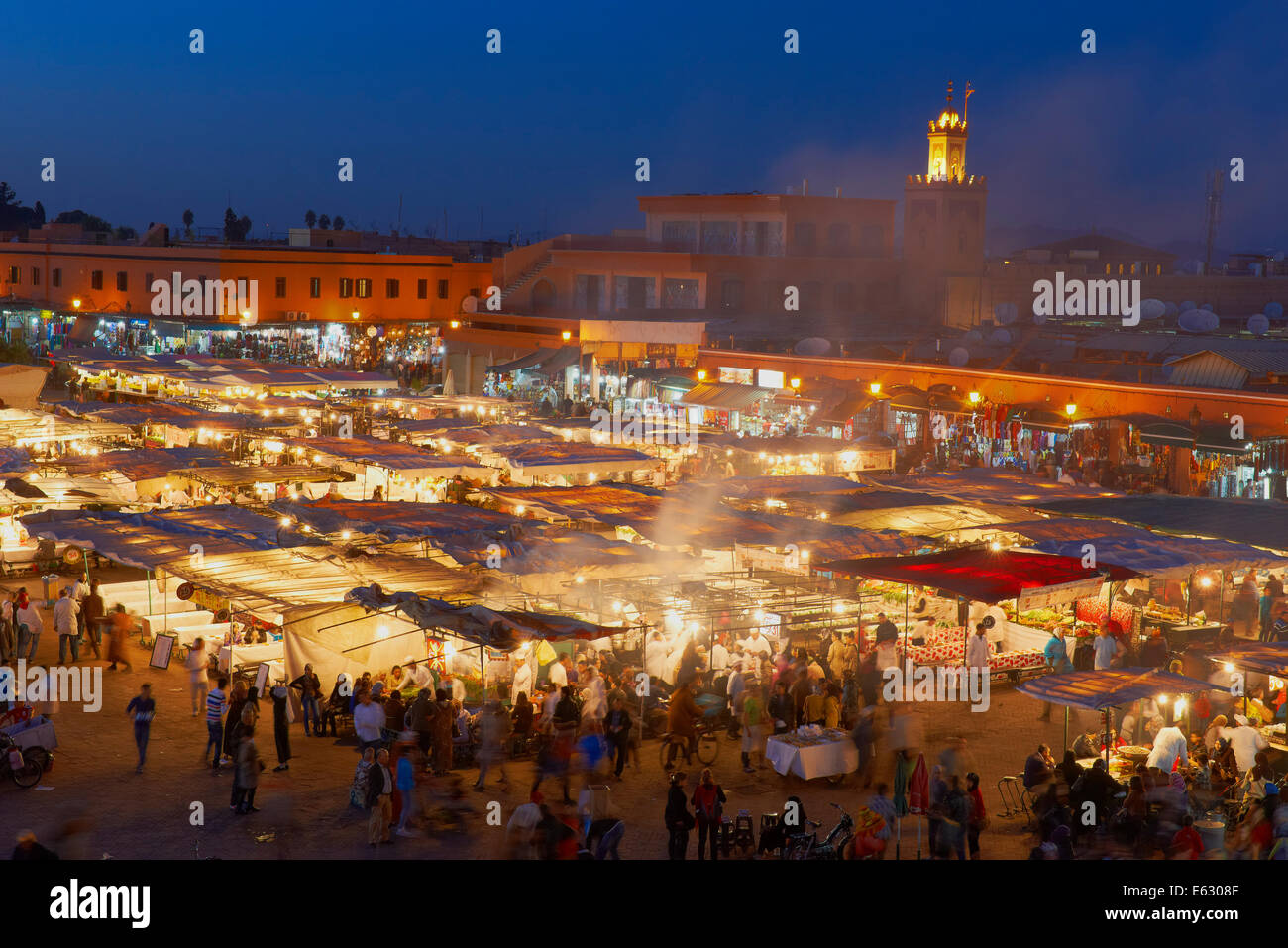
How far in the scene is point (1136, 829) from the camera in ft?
36.2

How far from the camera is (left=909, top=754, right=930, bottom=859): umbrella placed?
11875mm

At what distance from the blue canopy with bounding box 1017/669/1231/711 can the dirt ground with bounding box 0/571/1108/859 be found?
111 cm

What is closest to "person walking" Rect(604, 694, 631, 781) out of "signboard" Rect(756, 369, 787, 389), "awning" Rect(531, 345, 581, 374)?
"signboard" Rect(756, 369, 787, 389)

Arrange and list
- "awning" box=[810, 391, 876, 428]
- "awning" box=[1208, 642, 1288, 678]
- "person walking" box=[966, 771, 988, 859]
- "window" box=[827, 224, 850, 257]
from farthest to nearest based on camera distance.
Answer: "window" box=[827, 224, 850, 257], "awning" box=[810, 391, 876, 428], "awning" box=[1208, 642, 1288, 678], "person walking" box=[966, 771, 988, 859]

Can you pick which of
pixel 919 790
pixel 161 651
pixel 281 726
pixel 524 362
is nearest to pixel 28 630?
pixel 161 651

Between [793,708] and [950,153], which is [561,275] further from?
[793,708]

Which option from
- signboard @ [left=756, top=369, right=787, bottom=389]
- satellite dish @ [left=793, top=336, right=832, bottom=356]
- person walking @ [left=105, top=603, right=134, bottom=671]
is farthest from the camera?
satellite dish @ [left=793, top=336, right=832, bottom=356]

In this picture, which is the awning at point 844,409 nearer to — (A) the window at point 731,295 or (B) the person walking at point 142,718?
(A) the window at point 731,295

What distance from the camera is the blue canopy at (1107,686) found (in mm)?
12164

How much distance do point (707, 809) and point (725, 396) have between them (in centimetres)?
2388

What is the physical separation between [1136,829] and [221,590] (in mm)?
9642

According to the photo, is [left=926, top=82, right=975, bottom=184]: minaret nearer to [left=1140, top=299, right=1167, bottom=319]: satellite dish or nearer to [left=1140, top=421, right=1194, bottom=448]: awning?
[left=1140, top=299, right=1167, bottom=319]: satellite dish

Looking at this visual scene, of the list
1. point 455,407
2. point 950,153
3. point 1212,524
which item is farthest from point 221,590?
point 950,153

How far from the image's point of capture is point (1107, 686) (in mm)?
12391
